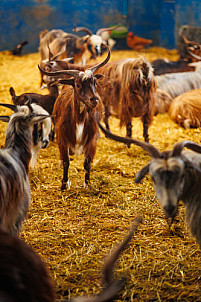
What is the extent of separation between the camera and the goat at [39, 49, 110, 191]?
153 inches

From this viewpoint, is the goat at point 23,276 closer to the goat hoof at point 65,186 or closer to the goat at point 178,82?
the goat hoof at point 65,186

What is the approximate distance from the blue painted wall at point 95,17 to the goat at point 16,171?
8901 mm

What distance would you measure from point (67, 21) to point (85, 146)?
8955 millimetres

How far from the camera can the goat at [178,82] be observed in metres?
8.40

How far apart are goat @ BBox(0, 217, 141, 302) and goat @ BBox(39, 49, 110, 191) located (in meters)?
2.30

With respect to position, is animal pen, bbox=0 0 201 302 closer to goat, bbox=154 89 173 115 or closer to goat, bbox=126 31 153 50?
goat, bbox=154 89 173 115

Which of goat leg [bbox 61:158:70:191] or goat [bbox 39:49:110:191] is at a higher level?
goat [bbox 39:49:110:191]

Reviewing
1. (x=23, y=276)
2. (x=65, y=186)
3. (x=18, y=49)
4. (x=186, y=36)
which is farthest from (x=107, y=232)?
(x=186, y=36)

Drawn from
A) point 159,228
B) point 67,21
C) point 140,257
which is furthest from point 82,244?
point 67,21

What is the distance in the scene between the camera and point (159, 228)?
3.52 metres

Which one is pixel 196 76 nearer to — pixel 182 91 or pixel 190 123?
pixel 182 91

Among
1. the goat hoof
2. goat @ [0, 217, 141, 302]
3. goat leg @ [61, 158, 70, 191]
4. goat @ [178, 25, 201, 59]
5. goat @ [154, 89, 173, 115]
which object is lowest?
goat @ [154, 89, 173, 115]

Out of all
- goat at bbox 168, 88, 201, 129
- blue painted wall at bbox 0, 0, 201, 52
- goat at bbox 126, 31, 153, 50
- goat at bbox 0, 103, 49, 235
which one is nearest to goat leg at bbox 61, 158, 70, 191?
goat at bbox 0, 103, 49, 235

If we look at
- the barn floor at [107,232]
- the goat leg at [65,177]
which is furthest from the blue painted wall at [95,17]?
the goat leg at [65,177]
